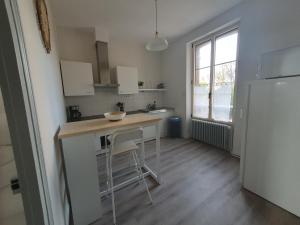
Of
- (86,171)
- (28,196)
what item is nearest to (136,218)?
(86,171)

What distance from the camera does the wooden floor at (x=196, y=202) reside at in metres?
1.42

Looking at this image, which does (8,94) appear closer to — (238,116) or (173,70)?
(238,116)

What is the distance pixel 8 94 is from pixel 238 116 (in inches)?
122

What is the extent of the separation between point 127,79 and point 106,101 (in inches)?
32.0

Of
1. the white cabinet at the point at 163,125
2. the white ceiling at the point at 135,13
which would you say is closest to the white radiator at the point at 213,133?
the white cabinet at the point at 163,125

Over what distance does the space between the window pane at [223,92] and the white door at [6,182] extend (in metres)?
3.26

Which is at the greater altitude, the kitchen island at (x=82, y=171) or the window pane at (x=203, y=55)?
the window pane at (x=203, y=55)

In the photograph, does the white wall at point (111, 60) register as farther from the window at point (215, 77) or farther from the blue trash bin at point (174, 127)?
the window at point (215, 77)

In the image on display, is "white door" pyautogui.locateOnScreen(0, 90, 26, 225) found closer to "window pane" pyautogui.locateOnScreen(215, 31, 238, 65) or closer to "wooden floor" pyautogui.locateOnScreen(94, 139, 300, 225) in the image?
"wooden floor" pyautogui.locateOnScreen(94, 139, 300, 225)

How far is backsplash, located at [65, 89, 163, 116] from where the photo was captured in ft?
10.6

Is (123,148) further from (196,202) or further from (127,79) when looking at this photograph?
(127,79)

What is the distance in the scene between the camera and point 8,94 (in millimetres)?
589

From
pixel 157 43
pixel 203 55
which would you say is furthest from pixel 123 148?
pixel 203 55

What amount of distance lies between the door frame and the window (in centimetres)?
312
